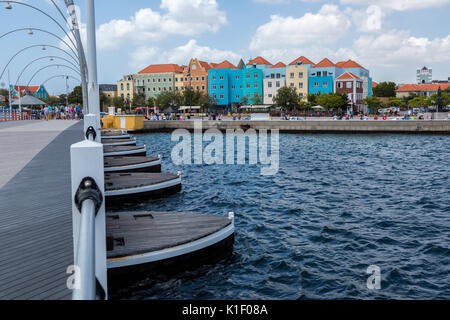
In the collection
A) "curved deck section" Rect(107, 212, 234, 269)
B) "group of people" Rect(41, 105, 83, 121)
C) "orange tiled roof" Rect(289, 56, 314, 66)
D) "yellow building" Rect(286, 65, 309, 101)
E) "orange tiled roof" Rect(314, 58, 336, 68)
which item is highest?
"orange tiled roof" Rect(289, 56, 314, 66)

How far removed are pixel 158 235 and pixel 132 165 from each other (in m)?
11.2

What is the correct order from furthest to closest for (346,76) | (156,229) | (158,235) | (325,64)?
(325,64), (346,76), (156,229), (158,235)

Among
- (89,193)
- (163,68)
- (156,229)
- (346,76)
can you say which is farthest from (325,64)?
(89,193)

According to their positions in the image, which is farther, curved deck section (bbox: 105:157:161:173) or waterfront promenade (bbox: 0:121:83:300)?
curved deck section (bbox: 105:157:161:173)

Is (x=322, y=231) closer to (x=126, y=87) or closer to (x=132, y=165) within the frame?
(x=132, y=165)

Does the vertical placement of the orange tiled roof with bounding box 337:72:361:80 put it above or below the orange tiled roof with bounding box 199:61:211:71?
below

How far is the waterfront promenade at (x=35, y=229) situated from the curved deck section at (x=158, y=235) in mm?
1032

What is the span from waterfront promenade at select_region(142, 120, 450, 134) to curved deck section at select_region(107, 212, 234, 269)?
4814cm

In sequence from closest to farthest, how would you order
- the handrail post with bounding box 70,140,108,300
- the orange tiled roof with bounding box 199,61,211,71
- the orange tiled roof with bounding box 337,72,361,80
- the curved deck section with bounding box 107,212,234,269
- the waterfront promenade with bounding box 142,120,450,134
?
the handrail post with bounding box 70,140,108,300
the curved deck section with bounding box 107,212,234,269
the waterfront promenade with bounding box 142,120,450,134
the orange tiled roof with bounding box 337,72,361,80
the orange tiled roof with bounding box 199,61,211,71

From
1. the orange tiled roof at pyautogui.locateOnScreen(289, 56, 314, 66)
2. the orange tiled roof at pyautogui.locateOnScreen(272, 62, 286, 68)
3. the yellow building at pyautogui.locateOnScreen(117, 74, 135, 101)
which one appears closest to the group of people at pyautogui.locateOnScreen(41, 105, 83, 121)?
the orange tiled roof at pyautogui.locateOnScreen(272, 62, 286, 68)

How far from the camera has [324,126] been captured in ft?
190

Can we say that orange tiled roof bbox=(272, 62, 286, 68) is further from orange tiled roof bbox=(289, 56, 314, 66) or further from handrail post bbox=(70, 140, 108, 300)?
handrail post bbox=(70, 140, 108, 300)

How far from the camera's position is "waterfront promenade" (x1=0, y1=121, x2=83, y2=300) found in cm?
660

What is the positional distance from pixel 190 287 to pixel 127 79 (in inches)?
5266
